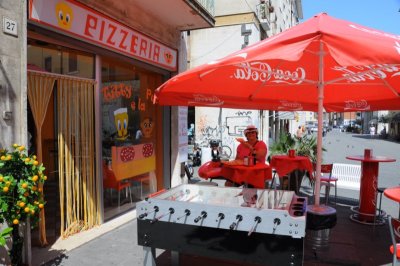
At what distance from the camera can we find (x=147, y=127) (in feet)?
24.0

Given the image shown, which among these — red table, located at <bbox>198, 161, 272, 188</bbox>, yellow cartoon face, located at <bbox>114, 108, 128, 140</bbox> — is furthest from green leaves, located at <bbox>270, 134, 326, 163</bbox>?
yellow cartoon face, located at <bbox>114, 108, 128, 140</bbox>

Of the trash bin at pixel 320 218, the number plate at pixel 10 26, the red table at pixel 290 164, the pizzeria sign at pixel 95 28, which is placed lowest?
the trash bin at pixel 320 218

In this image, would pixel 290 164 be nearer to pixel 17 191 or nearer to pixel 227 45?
pixel 17 191

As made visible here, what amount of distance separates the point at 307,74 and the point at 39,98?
4181mm

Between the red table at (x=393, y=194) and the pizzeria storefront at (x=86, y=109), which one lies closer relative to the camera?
the red table at (x=393, y=194)

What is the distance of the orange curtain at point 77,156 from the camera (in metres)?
4.88

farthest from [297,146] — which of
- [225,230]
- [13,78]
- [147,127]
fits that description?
[13,78]

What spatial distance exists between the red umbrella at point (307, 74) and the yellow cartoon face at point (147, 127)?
5.46 feet

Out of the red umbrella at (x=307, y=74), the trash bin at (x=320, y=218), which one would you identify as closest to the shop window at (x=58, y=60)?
the red umbrella at (x=307, y=74)

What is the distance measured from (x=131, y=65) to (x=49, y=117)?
7.55 feet

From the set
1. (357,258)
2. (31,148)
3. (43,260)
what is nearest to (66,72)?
(31,148)

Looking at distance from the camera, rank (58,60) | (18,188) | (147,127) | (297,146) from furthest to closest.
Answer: (297,146)
(147,127)
(58,60)
(18,188)

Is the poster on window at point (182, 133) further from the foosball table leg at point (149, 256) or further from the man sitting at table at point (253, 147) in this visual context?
the foosball table leg at point (149, 256)

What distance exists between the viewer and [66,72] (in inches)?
193
